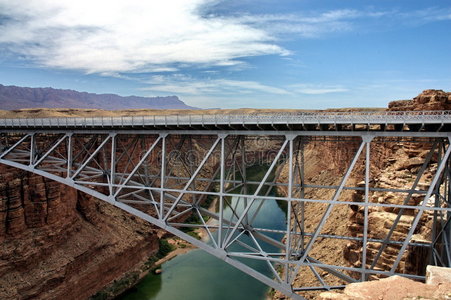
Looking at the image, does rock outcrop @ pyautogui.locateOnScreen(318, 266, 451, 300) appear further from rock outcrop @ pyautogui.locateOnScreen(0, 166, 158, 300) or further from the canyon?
rock outcrop @ pyautogui.locateOnScreen(0, 166, 158, 300)

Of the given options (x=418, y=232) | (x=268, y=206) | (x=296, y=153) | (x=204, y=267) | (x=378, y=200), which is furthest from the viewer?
(x=268, y=206)

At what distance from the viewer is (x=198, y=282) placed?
2702cm

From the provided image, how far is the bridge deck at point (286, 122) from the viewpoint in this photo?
477 inches

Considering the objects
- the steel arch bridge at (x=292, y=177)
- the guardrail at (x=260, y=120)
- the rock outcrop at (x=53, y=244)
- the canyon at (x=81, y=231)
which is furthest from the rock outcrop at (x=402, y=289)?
the rock outcrop at (x=53, y=244)

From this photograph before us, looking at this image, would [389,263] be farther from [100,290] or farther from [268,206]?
[268,206]

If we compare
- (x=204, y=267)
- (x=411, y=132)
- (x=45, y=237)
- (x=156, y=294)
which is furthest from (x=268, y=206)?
(x=411, y=132)

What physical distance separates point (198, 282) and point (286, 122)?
18.5 metres

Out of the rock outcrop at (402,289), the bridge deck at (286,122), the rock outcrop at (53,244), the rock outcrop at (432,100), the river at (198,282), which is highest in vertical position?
the rock outcrop at (432,100)

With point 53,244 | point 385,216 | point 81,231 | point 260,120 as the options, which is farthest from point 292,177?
point 81,231

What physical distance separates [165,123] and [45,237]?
15.6m

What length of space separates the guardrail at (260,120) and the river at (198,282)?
14.3 metres

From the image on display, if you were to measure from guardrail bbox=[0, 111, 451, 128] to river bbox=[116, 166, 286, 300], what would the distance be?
1429 cm

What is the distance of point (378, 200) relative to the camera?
57.1ft

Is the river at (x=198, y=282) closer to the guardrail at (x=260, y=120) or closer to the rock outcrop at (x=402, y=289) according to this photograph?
the guardrail at (x=260, y=120)
